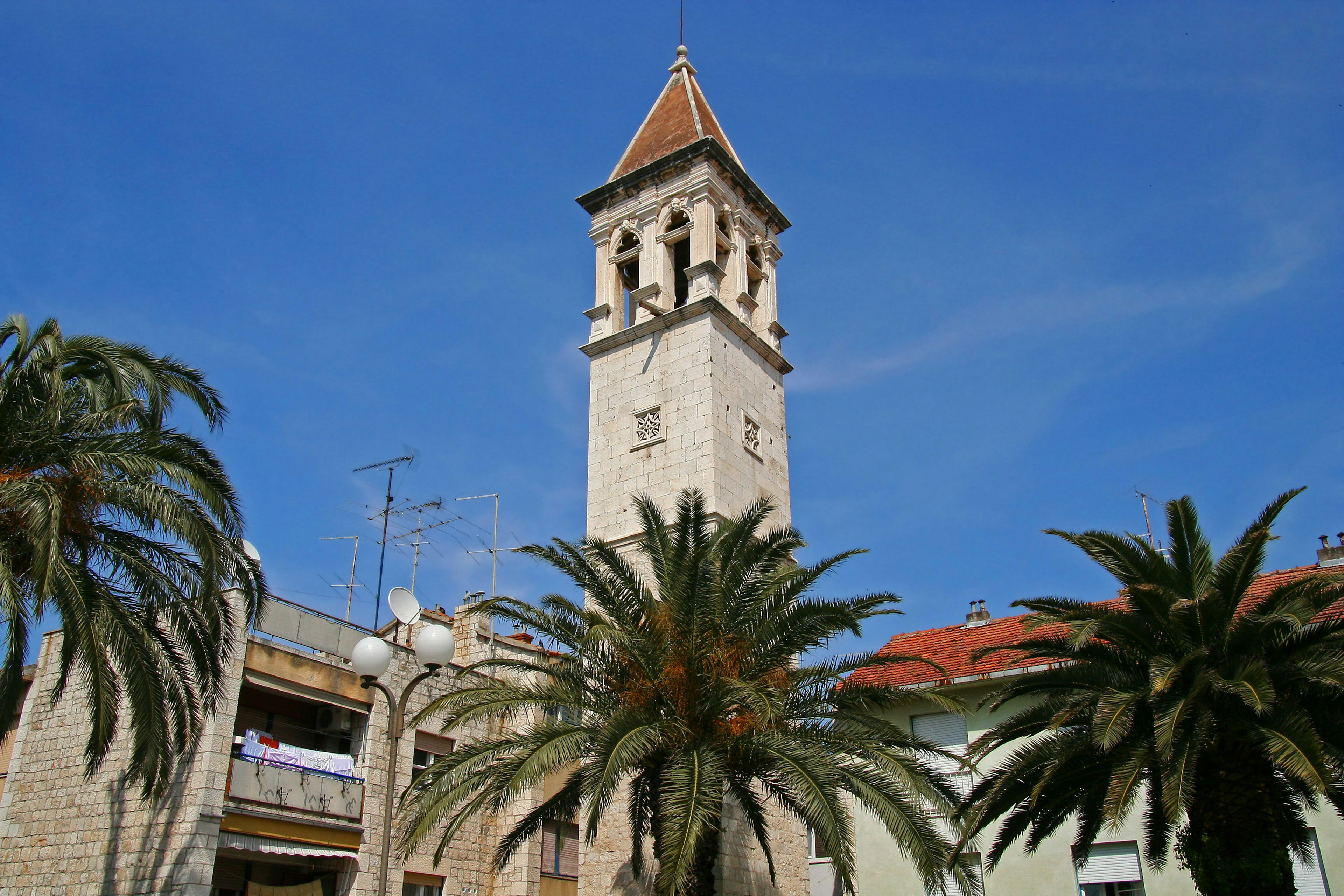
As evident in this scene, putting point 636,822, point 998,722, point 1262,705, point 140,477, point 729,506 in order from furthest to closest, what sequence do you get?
1. point 729,506
2. point 998,722
3. point 636,822
4. point 140,477
5. point 1262,705

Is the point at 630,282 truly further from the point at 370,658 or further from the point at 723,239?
the point at 370,658

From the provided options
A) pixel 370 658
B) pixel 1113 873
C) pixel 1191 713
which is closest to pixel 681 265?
pixel 1113 873

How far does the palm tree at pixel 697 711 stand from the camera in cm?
1573

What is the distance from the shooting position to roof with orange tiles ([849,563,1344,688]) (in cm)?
2402

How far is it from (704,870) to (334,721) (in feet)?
33.8

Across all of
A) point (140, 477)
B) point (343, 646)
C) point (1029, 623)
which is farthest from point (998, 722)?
point (140, 477)

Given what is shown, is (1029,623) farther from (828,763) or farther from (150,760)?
(150,760)

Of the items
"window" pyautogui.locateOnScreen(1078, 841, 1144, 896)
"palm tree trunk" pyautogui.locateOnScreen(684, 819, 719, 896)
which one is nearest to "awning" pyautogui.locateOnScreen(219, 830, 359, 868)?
"palm tree trunk" pyautogui.locateOnScreen(684, 819, 719, 896)

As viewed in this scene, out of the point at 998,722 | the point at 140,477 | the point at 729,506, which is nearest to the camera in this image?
the point at 140,477

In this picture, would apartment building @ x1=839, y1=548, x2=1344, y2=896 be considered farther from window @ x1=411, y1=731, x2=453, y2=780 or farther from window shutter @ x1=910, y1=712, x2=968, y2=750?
window @ x1=411, y1=731, x2=453, y2=780

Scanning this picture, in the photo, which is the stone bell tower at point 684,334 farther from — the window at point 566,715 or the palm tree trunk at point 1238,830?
the palm tree trunk at point 1238,830

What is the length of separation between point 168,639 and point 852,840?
9.69 meters

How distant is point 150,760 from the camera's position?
1480cm

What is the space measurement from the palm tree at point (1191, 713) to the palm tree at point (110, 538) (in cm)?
1065
